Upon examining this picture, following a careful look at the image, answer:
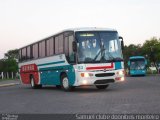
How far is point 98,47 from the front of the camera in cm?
1958

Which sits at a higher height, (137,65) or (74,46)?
(74,46)

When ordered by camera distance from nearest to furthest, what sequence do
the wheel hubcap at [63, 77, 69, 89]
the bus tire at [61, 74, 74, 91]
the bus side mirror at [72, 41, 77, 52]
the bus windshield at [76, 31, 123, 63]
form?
1. the bus side mirror at [72, 41, 77, 52]
2. the bus windshield at [76, 31, 123, 63]
3. the bus tire at [61, 74, 74, 91]
4. the wheel hubcap at [63, 77, 69, 89]

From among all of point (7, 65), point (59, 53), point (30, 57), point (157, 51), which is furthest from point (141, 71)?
point (7, 65)

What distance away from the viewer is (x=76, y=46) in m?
19.2

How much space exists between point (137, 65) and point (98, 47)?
34.8 metres

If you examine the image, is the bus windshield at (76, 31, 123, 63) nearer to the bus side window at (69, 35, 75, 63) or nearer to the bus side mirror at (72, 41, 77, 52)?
the bus side mirror at (72, 41, 77, 52)

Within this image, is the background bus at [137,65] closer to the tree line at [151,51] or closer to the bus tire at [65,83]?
the bus tire at [65,83]

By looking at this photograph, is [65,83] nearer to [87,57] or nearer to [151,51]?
[87,57]

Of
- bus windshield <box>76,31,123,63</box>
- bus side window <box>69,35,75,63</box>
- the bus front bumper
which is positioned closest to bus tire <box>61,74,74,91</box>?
the bus front bumper

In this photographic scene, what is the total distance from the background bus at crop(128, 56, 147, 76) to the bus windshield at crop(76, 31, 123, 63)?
33.7 m

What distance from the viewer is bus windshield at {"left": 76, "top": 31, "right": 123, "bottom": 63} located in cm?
1931

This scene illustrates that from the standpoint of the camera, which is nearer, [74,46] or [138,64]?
[74,46]

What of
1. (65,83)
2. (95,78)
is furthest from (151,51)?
(95,78)

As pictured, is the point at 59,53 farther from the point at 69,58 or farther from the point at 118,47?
the point at 118,47
